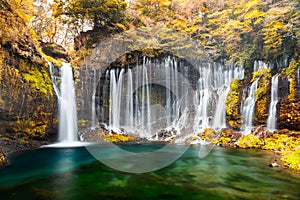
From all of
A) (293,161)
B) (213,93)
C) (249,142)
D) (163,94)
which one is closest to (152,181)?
(293,161)

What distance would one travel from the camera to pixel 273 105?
1620 centimetres

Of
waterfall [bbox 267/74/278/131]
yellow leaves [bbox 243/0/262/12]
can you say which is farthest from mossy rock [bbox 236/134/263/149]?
yellow leaves [bbox 243/0/262/12]

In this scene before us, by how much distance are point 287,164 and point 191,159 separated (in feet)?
14.3

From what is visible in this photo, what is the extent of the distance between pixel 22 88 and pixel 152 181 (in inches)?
439

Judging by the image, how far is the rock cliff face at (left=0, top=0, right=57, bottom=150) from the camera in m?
12.9

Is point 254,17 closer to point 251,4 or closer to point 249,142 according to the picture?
point 251,4

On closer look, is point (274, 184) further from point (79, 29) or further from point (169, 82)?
point (79, 29)

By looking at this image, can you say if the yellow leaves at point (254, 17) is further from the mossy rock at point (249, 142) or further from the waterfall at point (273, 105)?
the mossy rock at point (249, 142)

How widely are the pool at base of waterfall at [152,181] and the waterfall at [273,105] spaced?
6.04 m

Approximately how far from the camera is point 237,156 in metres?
12.0

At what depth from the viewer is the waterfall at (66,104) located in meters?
17.2

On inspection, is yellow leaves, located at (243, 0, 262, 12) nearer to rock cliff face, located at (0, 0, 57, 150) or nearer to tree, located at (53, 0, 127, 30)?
tree, located at (53, 0, 127, 30)

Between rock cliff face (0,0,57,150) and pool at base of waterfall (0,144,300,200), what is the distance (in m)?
3.68

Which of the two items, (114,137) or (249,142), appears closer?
(249,142)
